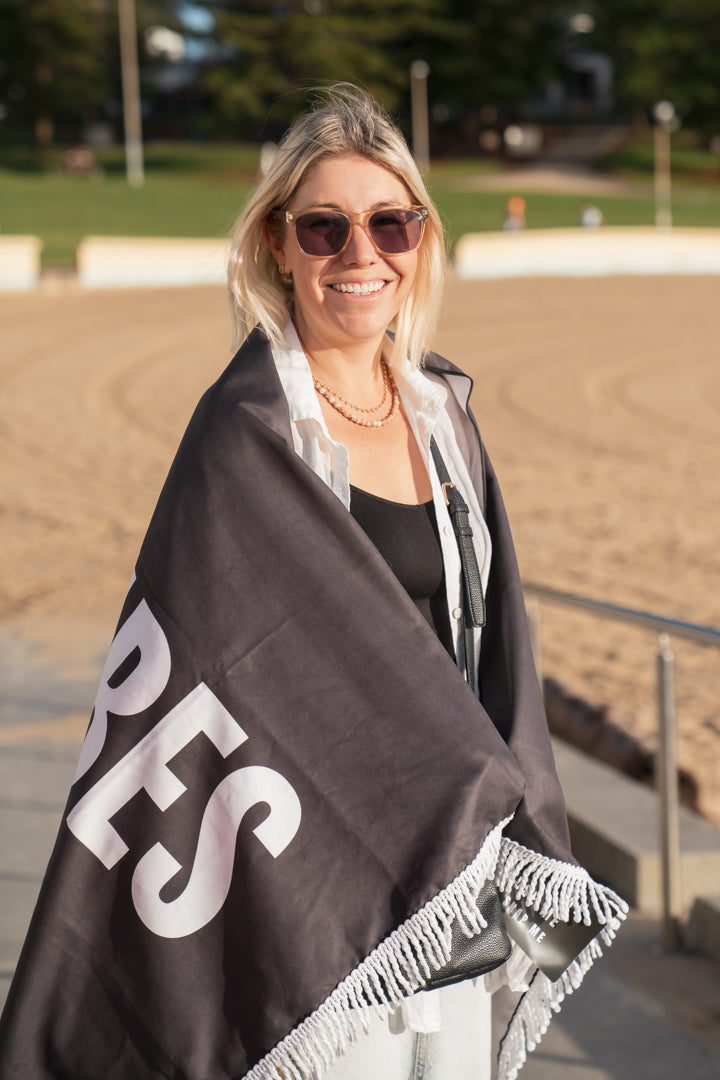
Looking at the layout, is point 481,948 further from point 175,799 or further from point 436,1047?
point 175,799

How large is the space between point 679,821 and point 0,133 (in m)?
68.4

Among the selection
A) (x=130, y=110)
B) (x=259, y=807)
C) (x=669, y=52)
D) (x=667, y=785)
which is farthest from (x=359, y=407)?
(x=669, y=52)

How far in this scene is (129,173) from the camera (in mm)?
50500

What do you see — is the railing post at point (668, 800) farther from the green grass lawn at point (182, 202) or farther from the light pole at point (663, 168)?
the light pole at point (663, 168)

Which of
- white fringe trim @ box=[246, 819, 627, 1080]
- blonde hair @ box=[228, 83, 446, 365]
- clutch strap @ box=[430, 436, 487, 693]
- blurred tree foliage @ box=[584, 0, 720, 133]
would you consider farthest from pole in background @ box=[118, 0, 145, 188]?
white fringe trim @ box=[246, 819, 627, 1080]

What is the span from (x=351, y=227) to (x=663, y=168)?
5232 cm

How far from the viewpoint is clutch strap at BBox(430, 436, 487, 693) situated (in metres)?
1.94

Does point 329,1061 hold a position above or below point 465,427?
below

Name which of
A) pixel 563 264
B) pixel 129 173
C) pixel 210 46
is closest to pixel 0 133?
pixel 210 46

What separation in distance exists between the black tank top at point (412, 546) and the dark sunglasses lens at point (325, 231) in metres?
0.37

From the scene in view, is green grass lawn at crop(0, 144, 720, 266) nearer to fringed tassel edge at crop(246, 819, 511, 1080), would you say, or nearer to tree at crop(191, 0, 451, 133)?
tree at crop(191, 0, 451, 133)

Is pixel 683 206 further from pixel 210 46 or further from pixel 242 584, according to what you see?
pixel 242 584

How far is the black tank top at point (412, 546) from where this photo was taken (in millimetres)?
1884

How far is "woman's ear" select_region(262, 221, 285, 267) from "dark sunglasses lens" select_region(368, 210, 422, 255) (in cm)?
15
